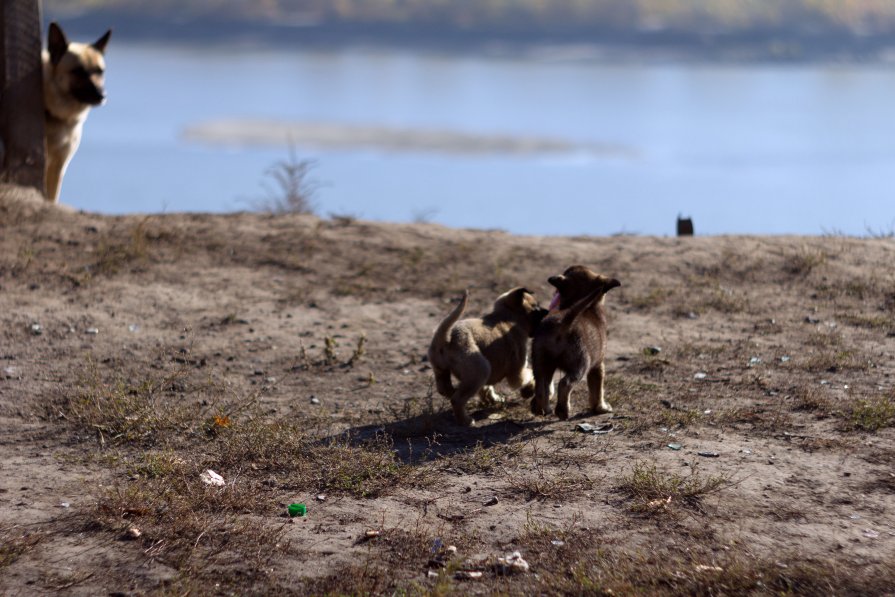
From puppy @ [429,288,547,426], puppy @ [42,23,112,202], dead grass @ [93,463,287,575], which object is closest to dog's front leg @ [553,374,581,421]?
puppy @ [429,288,547,426]

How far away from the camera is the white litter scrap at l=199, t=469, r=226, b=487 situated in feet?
18.5

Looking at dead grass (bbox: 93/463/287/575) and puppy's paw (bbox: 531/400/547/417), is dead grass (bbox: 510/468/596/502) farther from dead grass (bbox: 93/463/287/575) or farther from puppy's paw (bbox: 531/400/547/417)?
dead grass (bbox: 93/463/287/575)

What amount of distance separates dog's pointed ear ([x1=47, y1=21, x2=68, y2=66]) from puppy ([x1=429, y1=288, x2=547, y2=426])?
709cm

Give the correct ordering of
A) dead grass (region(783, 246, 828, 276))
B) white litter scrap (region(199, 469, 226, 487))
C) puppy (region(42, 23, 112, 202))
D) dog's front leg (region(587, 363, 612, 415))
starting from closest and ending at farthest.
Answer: white litter scrap (region(199, 469, 226, 487)), dog's front leg (region(587, 363, 612, 415)), dead grass (region(783, 246, 828, 276)), puppy (region(42, 23, 112, 202))

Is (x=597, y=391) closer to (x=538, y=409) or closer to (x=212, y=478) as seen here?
(x=538, y=409)

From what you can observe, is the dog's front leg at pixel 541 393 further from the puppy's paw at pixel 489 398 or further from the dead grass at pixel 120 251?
the dead grass at pixel 120 251

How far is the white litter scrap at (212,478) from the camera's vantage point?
18.5 ft

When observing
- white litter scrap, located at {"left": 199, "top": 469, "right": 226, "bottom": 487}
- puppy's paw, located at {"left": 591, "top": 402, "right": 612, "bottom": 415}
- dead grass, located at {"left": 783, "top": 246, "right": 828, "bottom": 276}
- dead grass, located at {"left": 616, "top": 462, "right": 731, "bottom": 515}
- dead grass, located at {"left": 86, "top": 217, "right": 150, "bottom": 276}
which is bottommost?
dead grass, located at {"left": 616, "top": 462, "right": 731, "bottom": 515}

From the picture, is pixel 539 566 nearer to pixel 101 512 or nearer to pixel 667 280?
pixel 101 512

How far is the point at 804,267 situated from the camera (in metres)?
9.84

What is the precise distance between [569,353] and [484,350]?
0.53 metres

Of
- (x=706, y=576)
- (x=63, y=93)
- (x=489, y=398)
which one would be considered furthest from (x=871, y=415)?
(x=63, y=93)

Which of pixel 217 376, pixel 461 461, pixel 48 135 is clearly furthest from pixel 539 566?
pixel 48 135

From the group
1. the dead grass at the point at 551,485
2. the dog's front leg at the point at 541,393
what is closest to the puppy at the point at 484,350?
the dog's front leg at the point at 541,393
